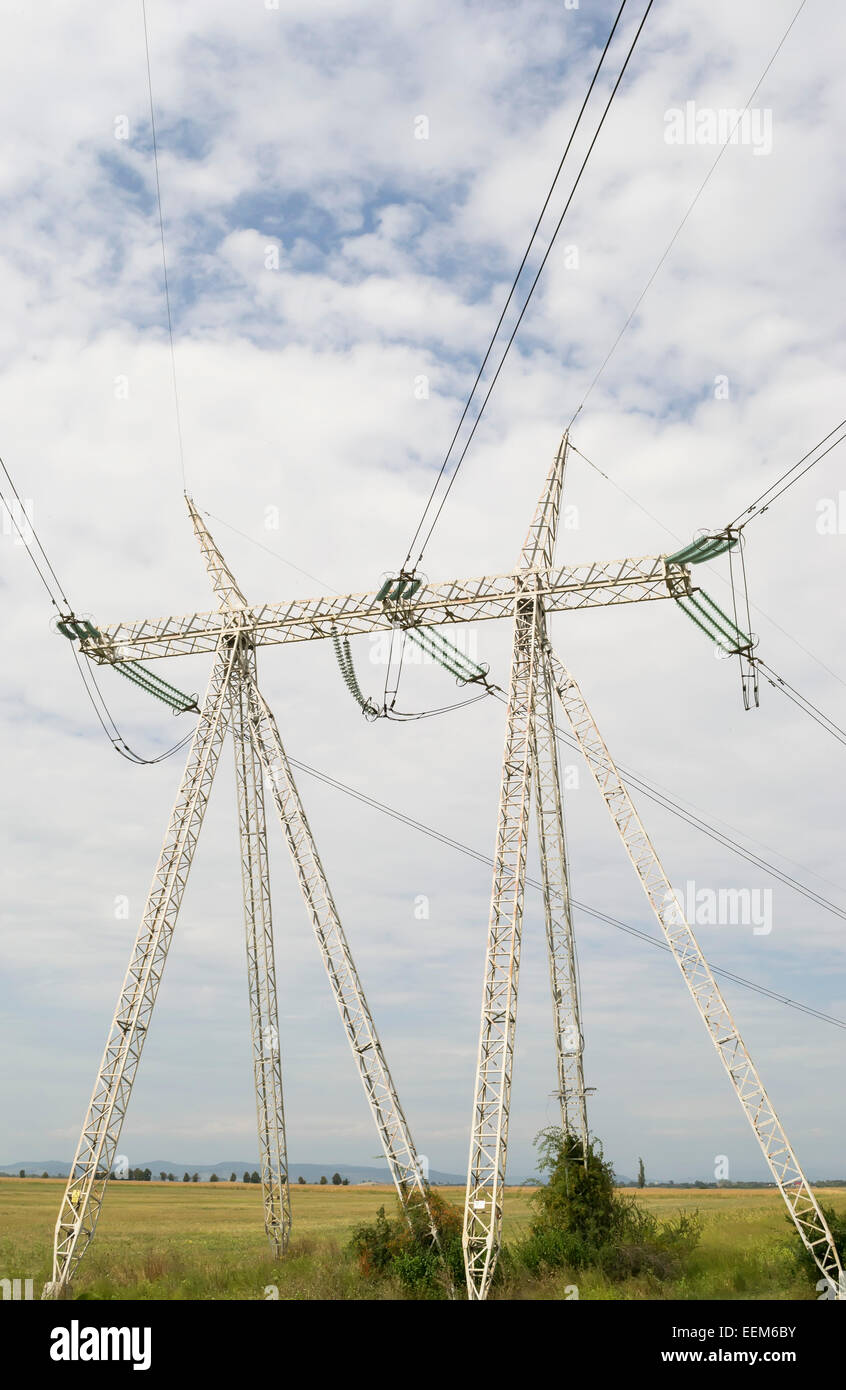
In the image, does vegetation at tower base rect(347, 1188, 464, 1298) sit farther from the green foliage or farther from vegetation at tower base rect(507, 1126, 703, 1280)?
the green foliage

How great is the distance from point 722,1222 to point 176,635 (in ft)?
87.7

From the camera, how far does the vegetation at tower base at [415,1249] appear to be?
27.7 metres

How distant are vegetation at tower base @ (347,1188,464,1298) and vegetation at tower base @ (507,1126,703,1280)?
166 centimetres

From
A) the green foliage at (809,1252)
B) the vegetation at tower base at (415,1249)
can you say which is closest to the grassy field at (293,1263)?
the green foliage at (809,1252)

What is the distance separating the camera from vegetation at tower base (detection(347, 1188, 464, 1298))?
27.7m

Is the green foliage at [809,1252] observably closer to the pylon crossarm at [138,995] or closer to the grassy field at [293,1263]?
the grassy field at [293,1263]

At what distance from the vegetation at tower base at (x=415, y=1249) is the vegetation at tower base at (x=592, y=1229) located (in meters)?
1.66

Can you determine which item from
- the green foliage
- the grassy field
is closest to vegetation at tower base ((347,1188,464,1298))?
the grassy field

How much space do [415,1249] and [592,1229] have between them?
4719 millimetres
